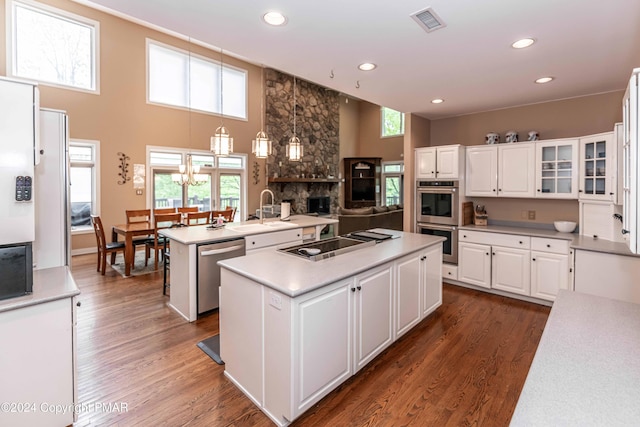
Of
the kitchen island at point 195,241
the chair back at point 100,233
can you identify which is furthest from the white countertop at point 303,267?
the chair back at point 100,233

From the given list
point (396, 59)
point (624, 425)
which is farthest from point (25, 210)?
point (396, 59)

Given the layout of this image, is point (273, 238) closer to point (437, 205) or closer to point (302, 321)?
point (302, 321)

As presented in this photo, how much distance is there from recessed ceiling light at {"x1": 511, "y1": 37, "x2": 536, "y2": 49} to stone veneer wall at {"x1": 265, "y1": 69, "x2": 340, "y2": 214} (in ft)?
22.7

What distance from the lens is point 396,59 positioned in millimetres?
2891

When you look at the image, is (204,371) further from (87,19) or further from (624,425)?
(87,19)

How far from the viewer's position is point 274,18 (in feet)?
7.12

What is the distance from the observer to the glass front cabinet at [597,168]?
337 centimetres

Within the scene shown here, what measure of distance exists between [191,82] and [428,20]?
22.3 feet

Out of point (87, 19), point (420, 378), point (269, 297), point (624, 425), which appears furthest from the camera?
point (87, 19)

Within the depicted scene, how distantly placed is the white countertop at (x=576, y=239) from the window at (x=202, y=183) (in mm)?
5590

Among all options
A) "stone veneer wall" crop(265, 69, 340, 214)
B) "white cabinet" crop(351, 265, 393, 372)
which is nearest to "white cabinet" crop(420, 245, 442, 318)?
"white cabinet" crop(351, 265, 393, 372)

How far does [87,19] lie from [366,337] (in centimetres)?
764

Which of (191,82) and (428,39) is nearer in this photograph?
(428,39)

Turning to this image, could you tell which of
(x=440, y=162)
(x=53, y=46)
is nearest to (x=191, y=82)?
(x=53, y=46)
